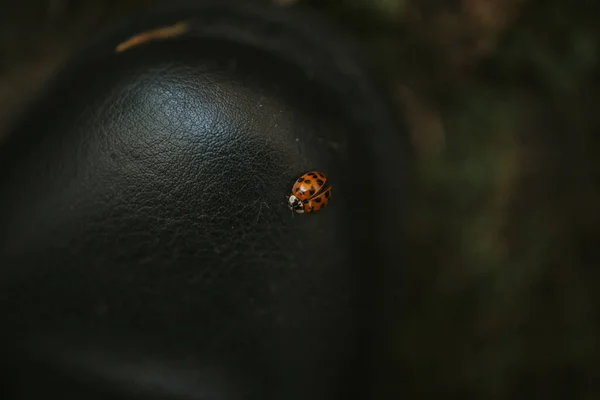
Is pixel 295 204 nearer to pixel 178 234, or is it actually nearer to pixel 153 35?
pixel 178 234

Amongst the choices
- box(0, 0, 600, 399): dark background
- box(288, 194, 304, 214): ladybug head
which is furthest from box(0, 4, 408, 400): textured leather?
box(0, 0, 600, 399): dark background

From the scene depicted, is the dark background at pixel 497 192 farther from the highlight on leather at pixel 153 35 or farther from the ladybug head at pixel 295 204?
the ladybug head at pixel 295 204

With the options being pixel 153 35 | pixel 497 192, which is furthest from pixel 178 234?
pixel 497 192

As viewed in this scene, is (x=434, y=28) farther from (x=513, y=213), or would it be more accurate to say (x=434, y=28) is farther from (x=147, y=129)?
(x=147, y=129)

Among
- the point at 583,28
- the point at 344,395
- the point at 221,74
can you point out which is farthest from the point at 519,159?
the point at 221,74

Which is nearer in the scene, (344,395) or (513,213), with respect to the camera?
(344,395)

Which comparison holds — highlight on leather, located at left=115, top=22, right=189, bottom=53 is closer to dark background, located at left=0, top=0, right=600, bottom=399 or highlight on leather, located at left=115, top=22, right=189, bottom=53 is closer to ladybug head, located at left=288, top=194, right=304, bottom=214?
ladybug head, located at left=288, top=194, right=304, bottom=214
